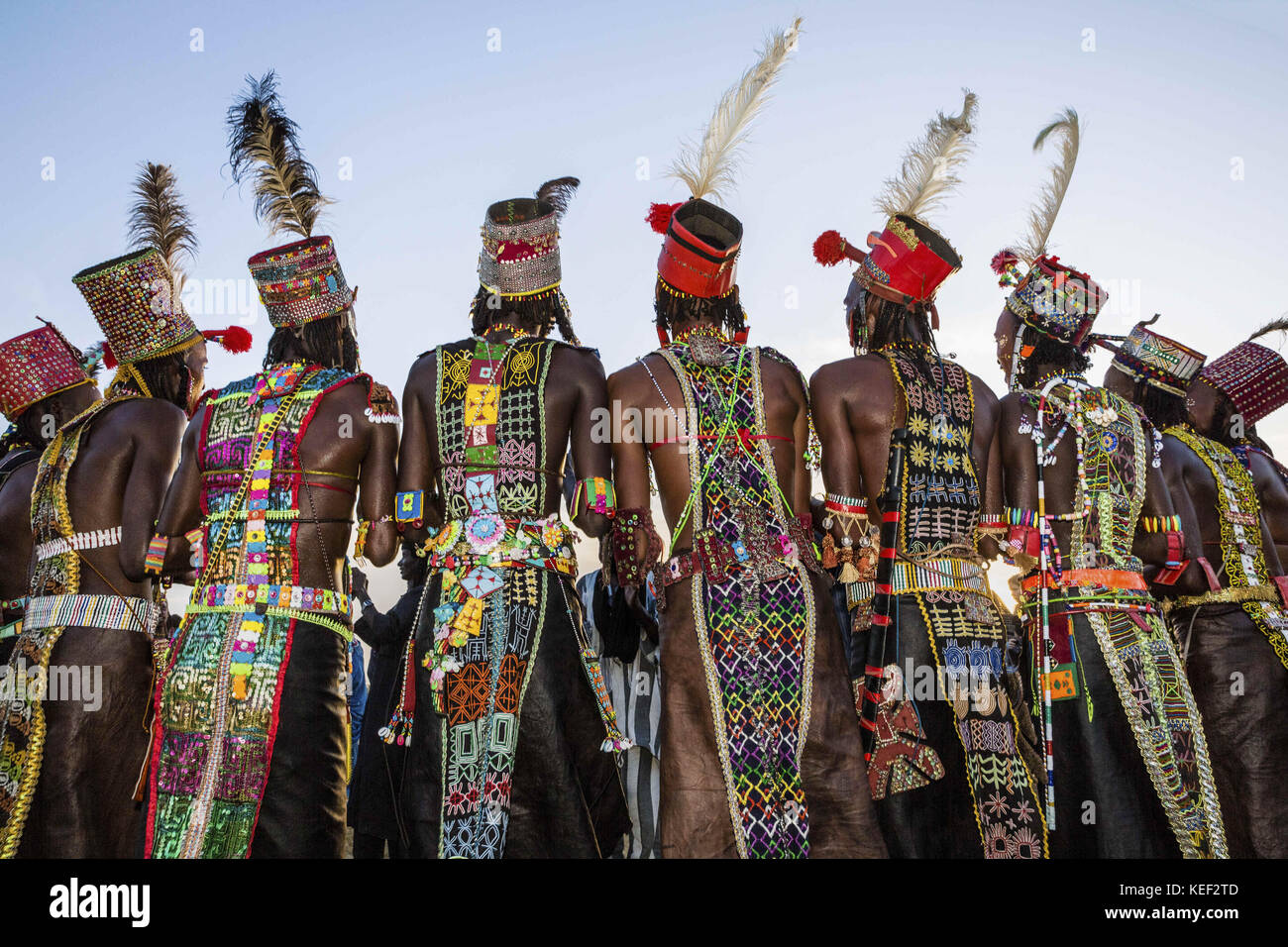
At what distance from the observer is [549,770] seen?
442 cm

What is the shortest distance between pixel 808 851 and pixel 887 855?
359 mm

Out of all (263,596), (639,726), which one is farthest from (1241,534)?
(263,596)

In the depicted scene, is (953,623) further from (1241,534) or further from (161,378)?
(161,378)

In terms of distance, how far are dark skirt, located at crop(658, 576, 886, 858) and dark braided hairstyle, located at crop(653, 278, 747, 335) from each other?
130cm

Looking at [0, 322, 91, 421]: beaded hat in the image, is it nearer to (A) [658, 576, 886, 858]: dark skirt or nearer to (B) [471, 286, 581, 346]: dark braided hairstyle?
(B) [471, 286, 581, 346]: dark braided hairstyle

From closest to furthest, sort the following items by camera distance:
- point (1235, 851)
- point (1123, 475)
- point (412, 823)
→ point (412, 823) → point (1123, 475) → point (1235, 851)

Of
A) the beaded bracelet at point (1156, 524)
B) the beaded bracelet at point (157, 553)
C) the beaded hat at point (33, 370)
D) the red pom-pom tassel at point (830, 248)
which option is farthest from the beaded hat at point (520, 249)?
the beaded bracelet at point (1156, 524)

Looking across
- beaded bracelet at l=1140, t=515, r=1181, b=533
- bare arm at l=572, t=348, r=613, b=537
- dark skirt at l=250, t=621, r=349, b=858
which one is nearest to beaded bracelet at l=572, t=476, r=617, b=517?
bare arm at l=572, t=348, r=613, b=537

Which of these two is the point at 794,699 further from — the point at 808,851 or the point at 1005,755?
the point at 1005,755

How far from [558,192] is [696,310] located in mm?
858

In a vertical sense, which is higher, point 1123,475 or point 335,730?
point 1123,475

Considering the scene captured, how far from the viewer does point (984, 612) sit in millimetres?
4938

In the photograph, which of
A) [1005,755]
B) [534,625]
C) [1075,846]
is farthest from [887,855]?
[534,625]

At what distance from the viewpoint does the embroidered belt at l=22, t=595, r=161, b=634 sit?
5.41m
